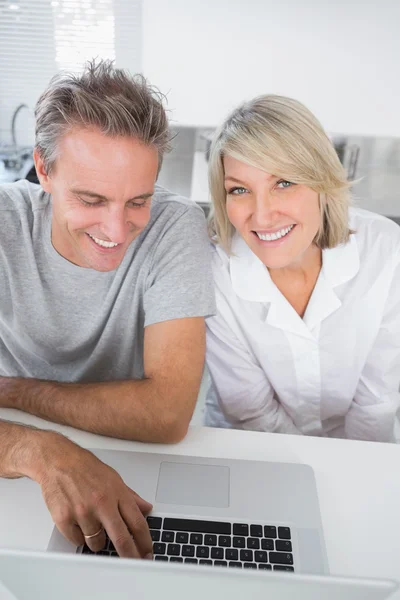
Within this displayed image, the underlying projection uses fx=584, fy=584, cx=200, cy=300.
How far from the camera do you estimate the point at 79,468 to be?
→ 0.85m

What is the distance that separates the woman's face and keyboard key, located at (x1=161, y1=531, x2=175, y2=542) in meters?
0.65

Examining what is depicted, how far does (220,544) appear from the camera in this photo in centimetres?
86

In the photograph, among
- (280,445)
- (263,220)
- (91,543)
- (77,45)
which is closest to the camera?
(91,543)

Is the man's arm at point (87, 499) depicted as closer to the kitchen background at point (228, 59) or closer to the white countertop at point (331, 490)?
the white countertop at point (331, 490)

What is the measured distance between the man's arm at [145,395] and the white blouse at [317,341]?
0.18 metres

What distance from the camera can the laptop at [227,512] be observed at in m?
0.84

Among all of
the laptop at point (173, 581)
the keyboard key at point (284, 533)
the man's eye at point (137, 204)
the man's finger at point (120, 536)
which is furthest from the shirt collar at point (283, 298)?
the laptop at point (173, 581)

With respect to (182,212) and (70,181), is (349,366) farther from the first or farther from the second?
(70,181)

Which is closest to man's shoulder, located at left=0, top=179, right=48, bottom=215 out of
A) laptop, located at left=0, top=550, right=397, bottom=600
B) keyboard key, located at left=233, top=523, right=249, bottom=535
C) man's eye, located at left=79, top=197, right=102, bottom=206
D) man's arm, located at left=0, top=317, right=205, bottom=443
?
man's eye, located at left=79, top=197, right=102, bottom=206

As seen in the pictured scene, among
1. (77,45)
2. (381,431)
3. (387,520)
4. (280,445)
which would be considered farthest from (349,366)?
(77,45)

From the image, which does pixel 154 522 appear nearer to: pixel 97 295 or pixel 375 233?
pixel 97 295

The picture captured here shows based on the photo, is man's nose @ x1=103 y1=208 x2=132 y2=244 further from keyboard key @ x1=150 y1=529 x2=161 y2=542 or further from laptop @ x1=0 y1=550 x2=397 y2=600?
laptop @ x1=0 y1=550 x2=397 y2=600

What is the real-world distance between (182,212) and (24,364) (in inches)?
21.6

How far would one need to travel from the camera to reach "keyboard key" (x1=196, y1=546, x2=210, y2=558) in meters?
0.84
